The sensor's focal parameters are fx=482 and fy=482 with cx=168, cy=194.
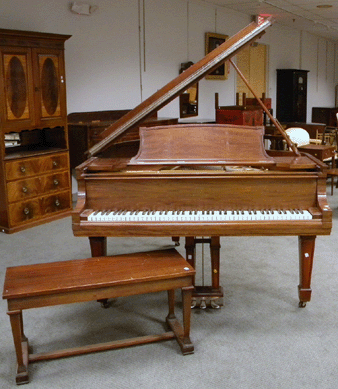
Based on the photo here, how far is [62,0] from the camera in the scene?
5730 millimetres

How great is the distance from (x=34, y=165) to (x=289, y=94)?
7914mm

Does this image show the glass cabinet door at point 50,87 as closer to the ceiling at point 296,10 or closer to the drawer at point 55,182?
the drawer at point 55,182

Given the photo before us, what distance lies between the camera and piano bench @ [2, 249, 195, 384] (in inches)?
89.2

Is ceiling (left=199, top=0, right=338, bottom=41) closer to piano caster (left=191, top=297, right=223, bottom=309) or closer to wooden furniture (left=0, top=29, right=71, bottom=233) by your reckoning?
wooden furniture (left=0, top=29, right=71, bottom=233)

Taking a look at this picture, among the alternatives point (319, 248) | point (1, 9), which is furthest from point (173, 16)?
point (319, 248)

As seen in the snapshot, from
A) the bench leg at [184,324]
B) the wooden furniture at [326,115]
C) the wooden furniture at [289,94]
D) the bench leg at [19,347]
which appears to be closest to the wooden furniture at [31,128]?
the bench leg at [184,324]

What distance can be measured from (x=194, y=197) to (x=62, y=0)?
3.98m

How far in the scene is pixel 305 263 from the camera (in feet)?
9.60

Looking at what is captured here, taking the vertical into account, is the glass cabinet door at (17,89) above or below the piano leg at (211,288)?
above

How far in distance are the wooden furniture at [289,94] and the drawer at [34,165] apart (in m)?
7.40

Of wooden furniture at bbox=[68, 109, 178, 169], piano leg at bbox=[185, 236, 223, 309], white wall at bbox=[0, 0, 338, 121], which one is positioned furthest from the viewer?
white wall at bbox=[0, 0, 338, 121]

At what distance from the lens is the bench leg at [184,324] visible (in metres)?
2.50

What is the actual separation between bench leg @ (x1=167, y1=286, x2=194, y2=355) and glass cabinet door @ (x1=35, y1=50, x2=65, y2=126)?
2925mm

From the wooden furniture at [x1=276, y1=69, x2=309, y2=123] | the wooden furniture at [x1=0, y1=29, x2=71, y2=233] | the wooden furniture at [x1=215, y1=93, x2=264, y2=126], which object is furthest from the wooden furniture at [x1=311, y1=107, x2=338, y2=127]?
the wooden furniture at [x1=0, y1=29, x2=71, y2=233]
